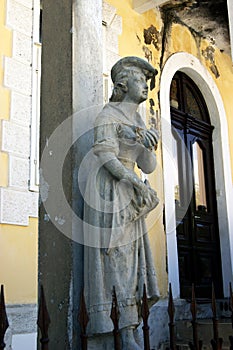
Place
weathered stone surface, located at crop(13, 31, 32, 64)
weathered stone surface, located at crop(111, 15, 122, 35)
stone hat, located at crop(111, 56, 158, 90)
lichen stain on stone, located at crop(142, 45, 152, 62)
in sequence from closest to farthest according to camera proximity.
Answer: stone hat, located at crop(111, 56, 158, 90) < weathered stone surface, located at crop(13, 31, 32, 64) < weathered stone surface, located at crop(111, 15, 122, 35) < lichen stain on stone, located at crop(142, 45, 152, 62)

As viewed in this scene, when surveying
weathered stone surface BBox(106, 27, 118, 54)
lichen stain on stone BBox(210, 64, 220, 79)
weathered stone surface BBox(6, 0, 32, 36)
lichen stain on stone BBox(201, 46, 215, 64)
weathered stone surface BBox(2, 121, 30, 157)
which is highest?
lichen stain on stone BBox(201, 46, 215, 64)

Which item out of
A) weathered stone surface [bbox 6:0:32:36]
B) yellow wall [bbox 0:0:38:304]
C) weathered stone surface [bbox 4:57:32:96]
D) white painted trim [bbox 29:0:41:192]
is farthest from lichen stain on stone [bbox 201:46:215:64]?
yellow wall [bbox 0:0:38:304]

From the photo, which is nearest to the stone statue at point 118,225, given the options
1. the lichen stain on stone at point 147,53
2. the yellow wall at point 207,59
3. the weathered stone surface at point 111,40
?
the weathered stone surface at point 111,40

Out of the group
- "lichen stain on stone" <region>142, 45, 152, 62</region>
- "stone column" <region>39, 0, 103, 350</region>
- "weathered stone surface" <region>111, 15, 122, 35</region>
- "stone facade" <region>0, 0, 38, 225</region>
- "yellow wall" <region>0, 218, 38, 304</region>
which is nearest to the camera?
"stone column" <region>39, 0, 103, 350</region>

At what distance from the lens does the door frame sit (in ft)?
20.4

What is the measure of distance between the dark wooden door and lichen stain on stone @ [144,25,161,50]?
68 centimetres

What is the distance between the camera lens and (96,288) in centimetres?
242

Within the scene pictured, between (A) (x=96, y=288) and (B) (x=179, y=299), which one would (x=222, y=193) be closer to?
(B) (x=179, y=299)

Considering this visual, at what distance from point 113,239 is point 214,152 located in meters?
5.47

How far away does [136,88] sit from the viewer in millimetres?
2791

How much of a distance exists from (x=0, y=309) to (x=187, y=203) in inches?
211

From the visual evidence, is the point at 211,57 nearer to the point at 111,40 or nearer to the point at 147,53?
the point at 147,53

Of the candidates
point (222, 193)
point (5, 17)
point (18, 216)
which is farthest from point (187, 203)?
point (5, 17)

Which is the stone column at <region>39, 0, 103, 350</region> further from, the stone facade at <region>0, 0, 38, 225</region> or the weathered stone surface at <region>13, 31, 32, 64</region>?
the weathered stone surface at <region>13, 31, 32, 64</region>
